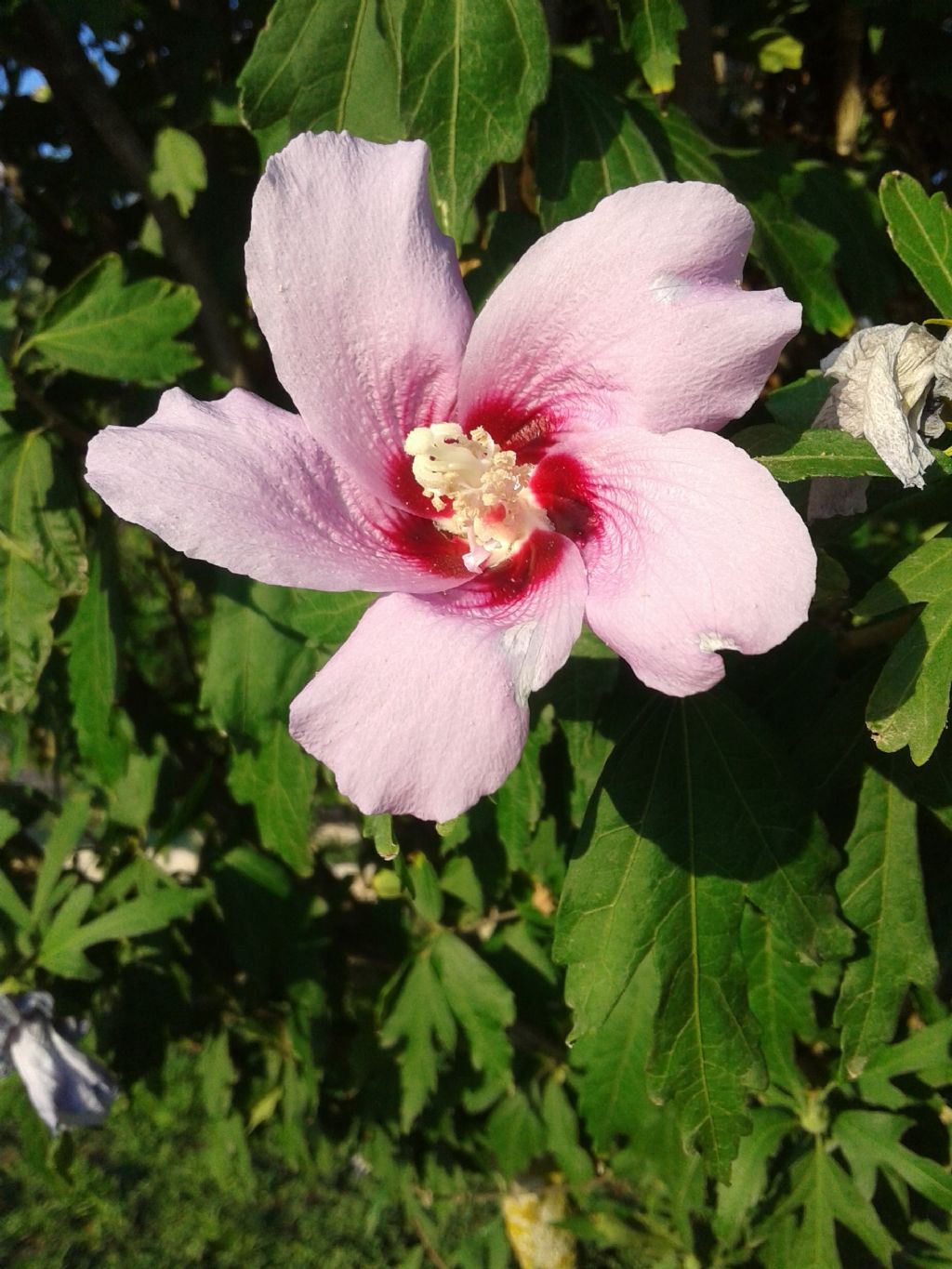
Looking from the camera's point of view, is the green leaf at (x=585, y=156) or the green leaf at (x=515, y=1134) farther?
the green leaf at (x=515, y=1134)

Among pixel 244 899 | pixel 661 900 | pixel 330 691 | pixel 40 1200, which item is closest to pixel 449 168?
pixel 330 691

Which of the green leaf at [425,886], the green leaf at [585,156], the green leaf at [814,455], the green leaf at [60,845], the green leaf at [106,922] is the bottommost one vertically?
the green leaf at [425,886]

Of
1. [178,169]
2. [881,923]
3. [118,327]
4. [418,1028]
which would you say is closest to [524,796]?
[881,923]

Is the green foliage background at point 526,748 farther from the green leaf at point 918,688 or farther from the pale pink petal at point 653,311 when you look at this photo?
the pale pink petal at point 653,311

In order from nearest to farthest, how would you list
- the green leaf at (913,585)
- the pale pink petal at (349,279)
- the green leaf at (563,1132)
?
1. the pale pink petal at (349,279)
2. the green leaf at (913,585)
3. the green leaf at (563,1132)

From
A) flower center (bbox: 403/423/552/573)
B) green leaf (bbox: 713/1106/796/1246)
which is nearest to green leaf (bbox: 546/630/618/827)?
flower center (bbox: 403/423/552/573)

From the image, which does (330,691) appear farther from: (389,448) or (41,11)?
(41,11)

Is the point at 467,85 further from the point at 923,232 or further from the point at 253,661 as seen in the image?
the point at 253,661

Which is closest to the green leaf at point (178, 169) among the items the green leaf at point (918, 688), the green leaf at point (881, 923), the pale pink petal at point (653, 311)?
the pale pink petal at point (653, 311)

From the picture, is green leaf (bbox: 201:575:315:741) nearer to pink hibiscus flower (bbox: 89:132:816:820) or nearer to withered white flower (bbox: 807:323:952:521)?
pink hibiscus flower (bbox: 89:132:816:820)
